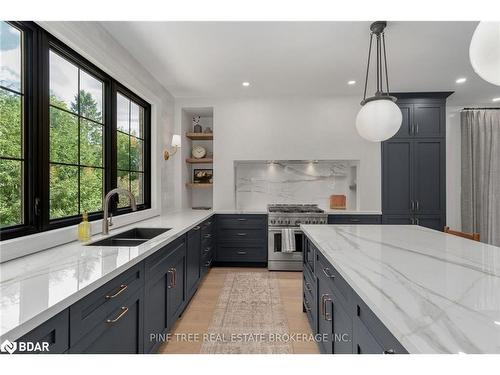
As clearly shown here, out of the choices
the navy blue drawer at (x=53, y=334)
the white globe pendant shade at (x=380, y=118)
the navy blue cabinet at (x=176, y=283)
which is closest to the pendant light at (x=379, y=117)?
the white globe pendant shade at (x=380, y=118)

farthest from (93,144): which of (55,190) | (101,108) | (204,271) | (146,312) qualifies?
(204,271)

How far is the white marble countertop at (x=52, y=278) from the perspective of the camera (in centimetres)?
87

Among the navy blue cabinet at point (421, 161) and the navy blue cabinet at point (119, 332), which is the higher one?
the navy blue cabinet at point (421, 161)

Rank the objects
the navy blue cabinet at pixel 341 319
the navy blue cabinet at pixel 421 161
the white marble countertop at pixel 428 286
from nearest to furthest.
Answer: the white marble countertop at pixel 428 286 → the navy blue cabinet at pixel 341 319 → the navy blue cabinet at pixel 421 161

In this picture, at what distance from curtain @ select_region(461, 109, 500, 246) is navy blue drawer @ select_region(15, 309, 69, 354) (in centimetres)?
551

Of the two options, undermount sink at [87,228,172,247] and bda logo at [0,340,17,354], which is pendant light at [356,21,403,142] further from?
bda logo at [0,340,17,354]

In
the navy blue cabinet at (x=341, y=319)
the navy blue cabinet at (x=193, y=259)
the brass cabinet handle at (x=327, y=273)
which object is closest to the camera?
the navy blue cabinet at (x=341, y=319)

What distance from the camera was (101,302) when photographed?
4.12 feet

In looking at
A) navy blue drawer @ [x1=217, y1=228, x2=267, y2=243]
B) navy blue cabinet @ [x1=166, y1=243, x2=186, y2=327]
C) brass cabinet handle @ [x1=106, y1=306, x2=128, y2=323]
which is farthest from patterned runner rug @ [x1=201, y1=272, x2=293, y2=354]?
brass cabinet handle @ [x1=106, y1=306, x2=128, y2=323]

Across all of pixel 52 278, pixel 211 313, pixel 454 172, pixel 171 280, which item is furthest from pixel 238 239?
pixel 454 172

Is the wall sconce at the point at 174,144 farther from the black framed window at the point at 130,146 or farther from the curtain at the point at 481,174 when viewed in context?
the curtain at the point at 481,174

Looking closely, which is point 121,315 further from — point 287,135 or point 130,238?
point 287,135

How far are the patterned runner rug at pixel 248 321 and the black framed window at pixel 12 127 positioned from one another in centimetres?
160
